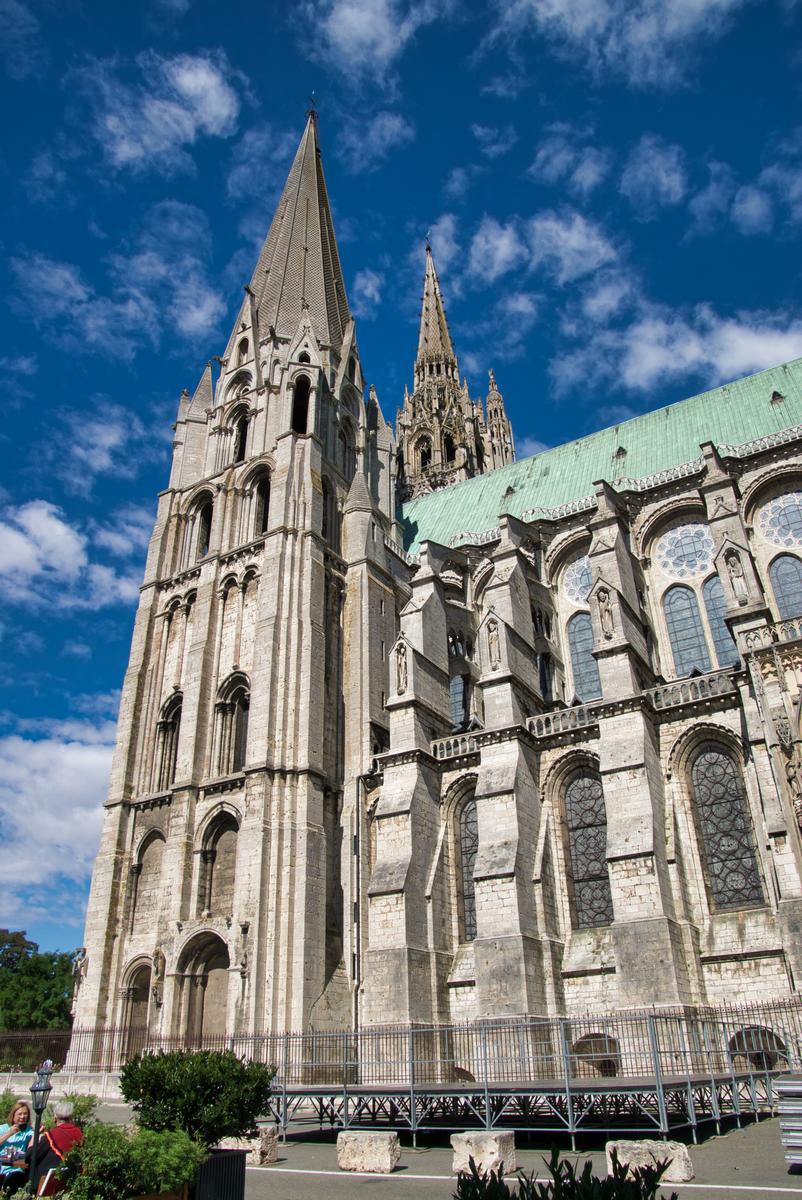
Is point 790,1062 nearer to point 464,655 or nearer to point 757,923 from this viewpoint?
point 757,923

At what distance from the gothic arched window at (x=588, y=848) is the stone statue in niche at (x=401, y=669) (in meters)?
5.15

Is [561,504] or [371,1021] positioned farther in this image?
[561,504]

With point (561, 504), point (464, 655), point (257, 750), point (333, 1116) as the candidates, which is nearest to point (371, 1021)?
point (333, 1116)

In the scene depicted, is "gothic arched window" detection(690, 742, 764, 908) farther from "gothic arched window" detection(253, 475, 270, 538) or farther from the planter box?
"gothic arched window" detection(253, 475, 270, 538)

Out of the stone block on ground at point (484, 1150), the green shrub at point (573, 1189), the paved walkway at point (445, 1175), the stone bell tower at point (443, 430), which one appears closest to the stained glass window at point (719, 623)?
the paved walkway at point (445, 1175)

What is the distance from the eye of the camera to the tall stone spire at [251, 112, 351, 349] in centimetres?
3472

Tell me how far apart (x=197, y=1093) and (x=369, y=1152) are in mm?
2243

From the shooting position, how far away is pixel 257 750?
76.6 ft

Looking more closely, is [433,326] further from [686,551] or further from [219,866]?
[219,866]

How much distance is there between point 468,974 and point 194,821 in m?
8.81

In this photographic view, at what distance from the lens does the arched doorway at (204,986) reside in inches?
867

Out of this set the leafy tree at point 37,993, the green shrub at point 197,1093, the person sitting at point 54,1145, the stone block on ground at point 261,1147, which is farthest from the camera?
the leafy tree at point 37,993

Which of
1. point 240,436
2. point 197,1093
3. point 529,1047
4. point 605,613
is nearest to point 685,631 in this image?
point 605,613

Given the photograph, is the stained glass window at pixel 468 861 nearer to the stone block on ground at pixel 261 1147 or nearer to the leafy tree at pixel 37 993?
the stone block on ground at pixel 261 1147
